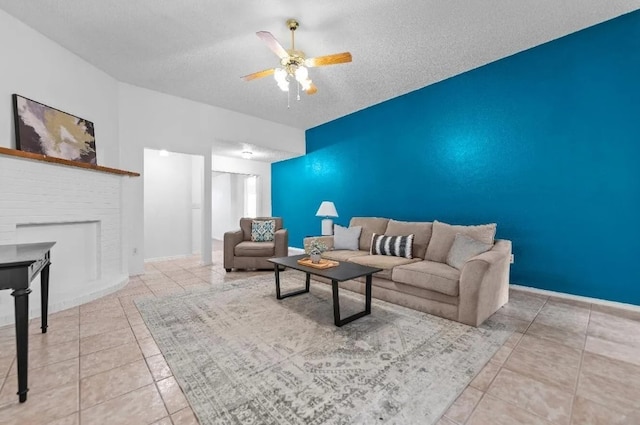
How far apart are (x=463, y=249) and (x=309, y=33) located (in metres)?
2.78

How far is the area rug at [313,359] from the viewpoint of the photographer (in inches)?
53.8

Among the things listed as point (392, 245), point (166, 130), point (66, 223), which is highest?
point (166, 130)

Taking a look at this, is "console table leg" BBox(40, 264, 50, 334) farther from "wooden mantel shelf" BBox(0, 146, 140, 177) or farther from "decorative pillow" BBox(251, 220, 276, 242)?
"decorative pillow" BBox(251, 220, 276, 242)

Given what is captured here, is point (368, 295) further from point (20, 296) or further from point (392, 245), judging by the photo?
point (20, 296)

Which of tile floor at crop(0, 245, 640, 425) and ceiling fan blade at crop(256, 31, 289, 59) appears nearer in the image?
tile floor at crop(0, 245, 640, 425)

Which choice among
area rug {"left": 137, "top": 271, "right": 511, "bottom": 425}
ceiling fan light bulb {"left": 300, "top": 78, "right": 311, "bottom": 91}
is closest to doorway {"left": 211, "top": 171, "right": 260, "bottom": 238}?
ceiling fan light bulb {"left": 300, "top": 78, "right": 311, "bottom": 91}

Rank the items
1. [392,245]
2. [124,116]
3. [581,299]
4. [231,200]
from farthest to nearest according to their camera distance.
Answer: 1. [231,200]
2. [124,116]
3. [392,245]
4. [581,299]

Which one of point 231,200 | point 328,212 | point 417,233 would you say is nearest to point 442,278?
point 417,233

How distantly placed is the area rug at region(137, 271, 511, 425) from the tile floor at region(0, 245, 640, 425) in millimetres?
110

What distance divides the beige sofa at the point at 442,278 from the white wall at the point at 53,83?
354 cm

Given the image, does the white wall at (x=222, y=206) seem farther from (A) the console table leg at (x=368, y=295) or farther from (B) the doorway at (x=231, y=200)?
(A) the console table leg at (x=368, y=295)

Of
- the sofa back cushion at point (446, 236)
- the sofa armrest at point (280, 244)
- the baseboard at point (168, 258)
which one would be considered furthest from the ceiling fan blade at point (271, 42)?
the baseboard at point (168, 258)

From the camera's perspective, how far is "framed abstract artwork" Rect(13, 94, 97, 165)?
104 inches

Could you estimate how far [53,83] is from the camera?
3008mm
